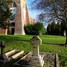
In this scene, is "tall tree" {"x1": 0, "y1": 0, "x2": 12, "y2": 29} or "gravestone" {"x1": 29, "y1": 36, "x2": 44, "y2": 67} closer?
"gravestone" {"x1": 29, "y1": 36, "x2": 44, "y2": 67}

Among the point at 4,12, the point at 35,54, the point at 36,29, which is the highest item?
the point at 4,12

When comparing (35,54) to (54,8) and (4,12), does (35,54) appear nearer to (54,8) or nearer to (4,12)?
(54,8)

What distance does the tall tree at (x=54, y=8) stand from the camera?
2017 cm

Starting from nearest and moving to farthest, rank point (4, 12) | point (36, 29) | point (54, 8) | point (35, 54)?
1. point (35, 54)
2. point (54, 8)
3. point (4, 12)
4. point (36, 29)

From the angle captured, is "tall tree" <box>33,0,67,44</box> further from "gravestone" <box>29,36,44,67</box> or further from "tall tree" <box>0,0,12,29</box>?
"gravestone" <box>29,36,44,67</box>

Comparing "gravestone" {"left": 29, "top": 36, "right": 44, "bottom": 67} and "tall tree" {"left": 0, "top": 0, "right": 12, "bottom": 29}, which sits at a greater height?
"tall tree" {"left": 0, "top": 0, "right": 12, "bottom": 29}

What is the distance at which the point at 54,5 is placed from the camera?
20.5 meters

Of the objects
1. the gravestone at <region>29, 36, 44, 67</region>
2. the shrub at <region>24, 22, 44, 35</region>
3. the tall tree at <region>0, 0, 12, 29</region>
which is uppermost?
the tall tree at <region>0, 0, 12, 29</region>

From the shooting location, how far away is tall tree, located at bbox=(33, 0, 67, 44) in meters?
20.2

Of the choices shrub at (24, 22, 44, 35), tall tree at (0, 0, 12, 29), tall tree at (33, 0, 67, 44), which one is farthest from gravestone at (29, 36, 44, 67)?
shrub at (24, 22, 44, 35)

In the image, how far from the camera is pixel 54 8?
2056 cm

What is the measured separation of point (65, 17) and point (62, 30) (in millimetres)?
30973

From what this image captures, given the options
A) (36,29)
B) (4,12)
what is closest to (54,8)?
(4,12)

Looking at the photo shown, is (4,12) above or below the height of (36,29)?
above
